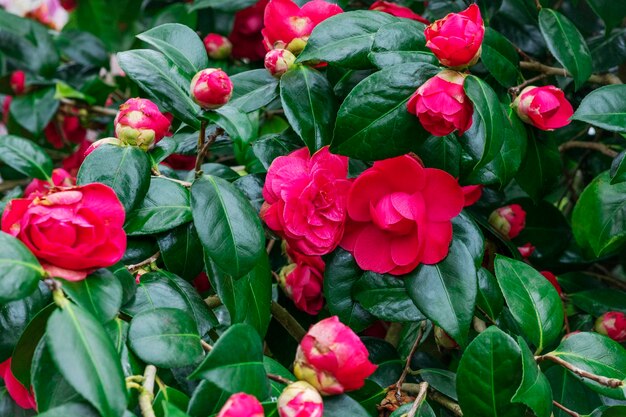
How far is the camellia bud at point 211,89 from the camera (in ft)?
2.73

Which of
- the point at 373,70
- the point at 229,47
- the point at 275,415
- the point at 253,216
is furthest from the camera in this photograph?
the point at 229,47

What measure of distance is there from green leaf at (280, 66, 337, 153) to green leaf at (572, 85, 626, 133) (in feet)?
0.88

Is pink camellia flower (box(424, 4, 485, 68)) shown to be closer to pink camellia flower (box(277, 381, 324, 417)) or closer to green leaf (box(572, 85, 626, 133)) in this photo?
green leaf (box(572, 85, 626, 133))

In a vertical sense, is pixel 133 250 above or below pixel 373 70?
below

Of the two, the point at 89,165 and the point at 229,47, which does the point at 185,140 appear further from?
the point at 229,47

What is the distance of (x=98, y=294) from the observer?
0.71m

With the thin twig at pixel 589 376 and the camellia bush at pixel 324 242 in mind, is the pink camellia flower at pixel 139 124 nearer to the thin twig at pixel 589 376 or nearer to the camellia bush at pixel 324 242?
the camellia bush at pixel 324 242

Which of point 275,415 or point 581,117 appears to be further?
point 581,117

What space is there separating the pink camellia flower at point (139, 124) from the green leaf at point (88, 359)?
0.28 meters

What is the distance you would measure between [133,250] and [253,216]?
154 millimetres

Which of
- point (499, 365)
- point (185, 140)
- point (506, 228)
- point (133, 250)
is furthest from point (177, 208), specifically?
point (506, 228)

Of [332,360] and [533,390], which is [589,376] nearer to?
[533,390]

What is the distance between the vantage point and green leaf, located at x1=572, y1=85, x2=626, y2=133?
90 centimetres

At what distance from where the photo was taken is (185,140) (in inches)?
41.8
